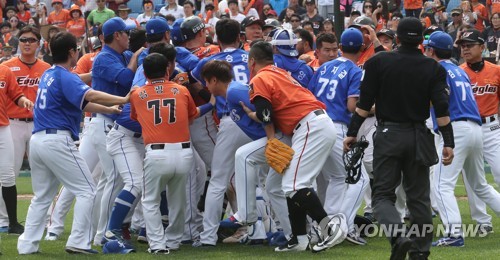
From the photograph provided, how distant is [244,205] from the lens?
9.49 metres

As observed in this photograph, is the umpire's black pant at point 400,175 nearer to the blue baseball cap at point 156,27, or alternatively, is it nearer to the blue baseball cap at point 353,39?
the blue baseball cap at point 353,39

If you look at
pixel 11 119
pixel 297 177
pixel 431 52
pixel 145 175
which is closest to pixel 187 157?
pixel 145 175

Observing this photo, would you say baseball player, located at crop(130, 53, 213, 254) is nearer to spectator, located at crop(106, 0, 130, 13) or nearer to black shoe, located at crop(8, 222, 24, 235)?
black shoe, located at crop(8, 222, 24, 235)

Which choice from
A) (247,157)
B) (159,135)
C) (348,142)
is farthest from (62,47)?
(348,142)

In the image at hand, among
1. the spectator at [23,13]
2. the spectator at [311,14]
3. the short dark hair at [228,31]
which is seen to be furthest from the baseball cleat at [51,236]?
the spectator at [23,13]

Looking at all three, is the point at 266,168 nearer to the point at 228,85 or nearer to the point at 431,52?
the point at 228,85

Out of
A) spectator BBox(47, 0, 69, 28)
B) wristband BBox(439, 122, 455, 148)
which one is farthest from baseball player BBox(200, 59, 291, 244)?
spectator BBox(47, 0, 69, 28)

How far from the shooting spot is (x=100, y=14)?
2289cm

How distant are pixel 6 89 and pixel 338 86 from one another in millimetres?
4043

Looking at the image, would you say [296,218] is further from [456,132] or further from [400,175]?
[456,132]

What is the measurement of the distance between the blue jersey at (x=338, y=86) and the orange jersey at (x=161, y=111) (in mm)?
1682

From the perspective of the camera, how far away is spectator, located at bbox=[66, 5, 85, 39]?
23750mm

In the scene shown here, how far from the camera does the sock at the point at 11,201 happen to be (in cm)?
1155

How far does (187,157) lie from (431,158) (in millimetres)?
2503
